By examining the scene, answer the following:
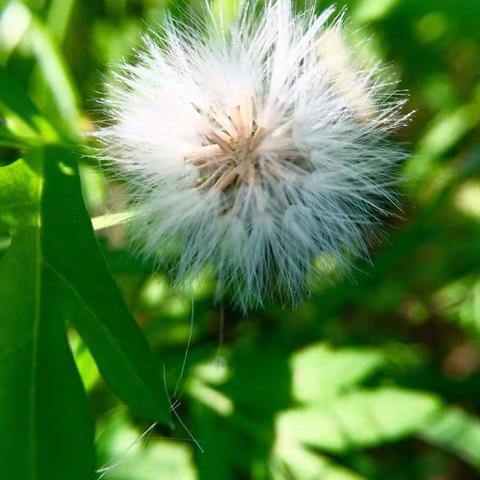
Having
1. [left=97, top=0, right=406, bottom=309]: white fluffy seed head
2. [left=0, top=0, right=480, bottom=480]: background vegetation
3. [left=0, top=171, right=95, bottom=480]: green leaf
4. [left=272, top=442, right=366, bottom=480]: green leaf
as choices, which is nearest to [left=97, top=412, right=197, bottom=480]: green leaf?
[left=0, top=0, right=480, bottom=480]: background vegetation

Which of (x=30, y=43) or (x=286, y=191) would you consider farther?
(x=30, y=43)

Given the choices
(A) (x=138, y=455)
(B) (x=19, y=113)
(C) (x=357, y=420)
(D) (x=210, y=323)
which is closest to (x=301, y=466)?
(C) (x=357, y=420)

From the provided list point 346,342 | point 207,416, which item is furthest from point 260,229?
point 346,342

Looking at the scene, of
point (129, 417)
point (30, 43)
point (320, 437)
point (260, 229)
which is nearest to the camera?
point (260, 229)

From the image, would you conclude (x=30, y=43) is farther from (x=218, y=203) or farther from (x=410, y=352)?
(x=410, y=352)

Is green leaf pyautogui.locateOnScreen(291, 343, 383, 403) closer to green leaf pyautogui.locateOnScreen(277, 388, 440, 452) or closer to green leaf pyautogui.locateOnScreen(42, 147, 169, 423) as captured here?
green leaf pyautogui.locateOnScreen(277, 388, 440, 452)

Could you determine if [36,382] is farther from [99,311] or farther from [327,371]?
[327,371]
